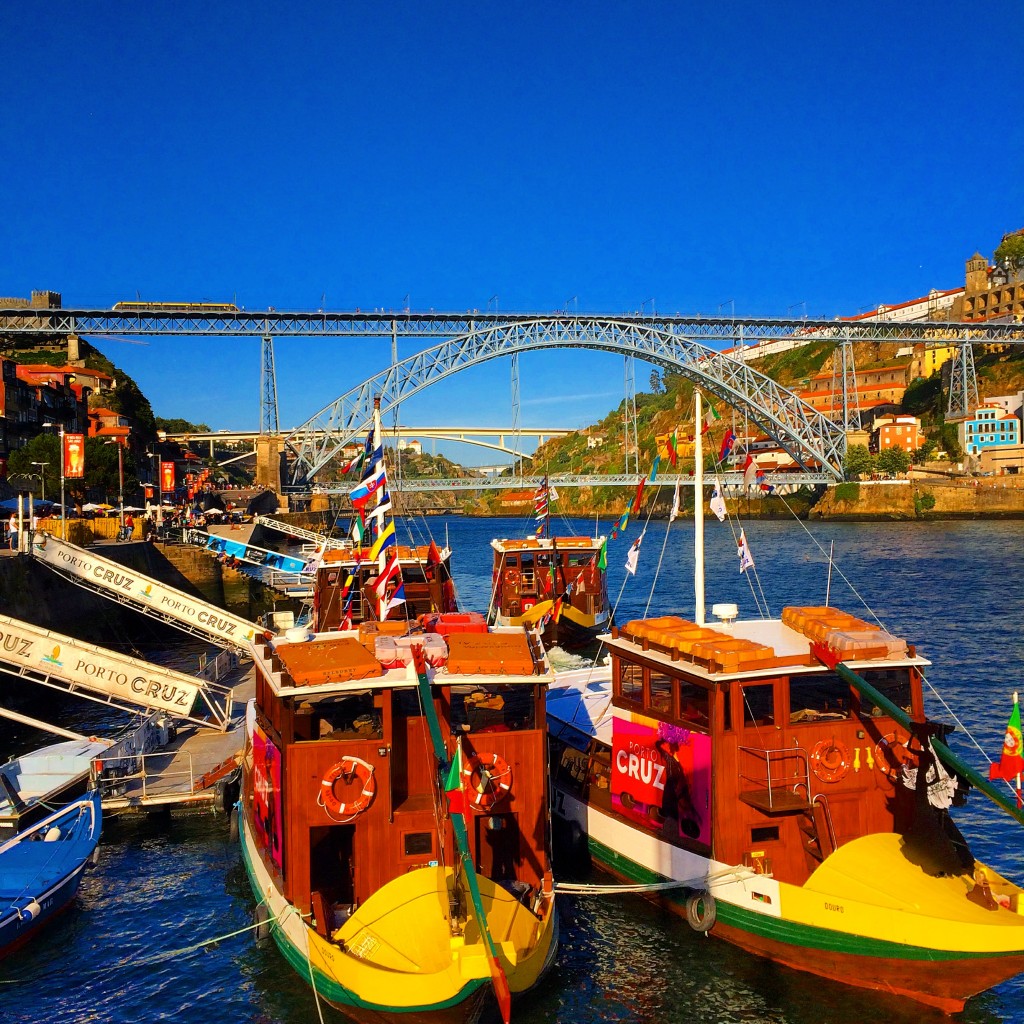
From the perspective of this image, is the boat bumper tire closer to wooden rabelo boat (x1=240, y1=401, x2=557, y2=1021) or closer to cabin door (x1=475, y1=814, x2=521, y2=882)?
wooden rabelo boat (x1=240, y1=401, x2=557, y2=1021)

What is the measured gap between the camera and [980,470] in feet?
283

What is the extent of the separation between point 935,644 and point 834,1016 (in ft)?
66.6

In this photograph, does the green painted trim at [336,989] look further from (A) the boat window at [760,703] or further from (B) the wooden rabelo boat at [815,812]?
(A) the boat window at [760,703]

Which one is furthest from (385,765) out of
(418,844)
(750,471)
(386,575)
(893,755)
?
(750,471)

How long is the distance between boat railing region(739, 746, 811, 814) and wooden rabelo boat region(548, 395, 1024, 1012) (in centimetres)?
1

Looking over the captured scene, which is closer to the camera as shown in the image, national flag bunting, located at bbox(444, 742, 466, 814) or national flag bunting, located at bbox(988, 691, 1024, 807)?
national flag bunting, located at bbox(444, 742, 466, 814)

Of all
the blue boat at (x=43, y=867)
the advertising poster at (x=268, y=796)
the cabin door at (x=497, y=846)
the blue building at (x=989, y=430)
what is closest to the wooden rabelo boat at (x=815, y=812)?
the cabin door at (x=497, y=846)

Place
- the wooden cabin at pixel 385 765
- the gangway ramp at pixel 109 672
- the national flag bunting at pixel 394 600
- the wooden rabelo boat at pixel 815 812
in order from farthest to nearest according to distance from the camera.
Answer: the gangway ramp at pixel 109 672 < the national flag bunting at pixel 394 600 < the wooden rabelo boat at pixel 815 812 < the wooden cabin at pixel 385 765

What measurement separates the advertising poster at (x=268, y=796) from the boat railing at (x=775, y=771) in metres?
4.39

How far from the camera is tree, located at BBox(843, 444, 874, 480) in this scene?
87062mm

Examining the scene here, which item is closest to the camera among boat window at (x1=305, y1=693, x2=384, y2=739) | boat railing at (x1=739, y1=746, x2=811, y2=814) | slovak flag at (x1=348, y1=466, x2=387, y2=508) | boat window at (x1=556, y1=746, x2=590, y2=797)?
boat window at (x1=305, y1=693, x2=384, y2=739)

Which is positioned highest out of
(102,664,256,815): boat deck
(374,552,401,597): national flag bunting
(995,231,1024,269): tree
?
(995,231,1024,269): tree

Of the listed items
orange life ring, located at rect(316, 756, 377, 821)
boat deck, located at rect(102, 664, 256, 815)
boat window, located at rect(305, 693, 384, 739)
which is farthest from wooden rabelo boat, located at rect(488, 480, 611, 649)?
orange life ring, located at rect(316, 756, 377, 821)

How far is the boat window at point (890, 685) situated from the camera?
9.84m
